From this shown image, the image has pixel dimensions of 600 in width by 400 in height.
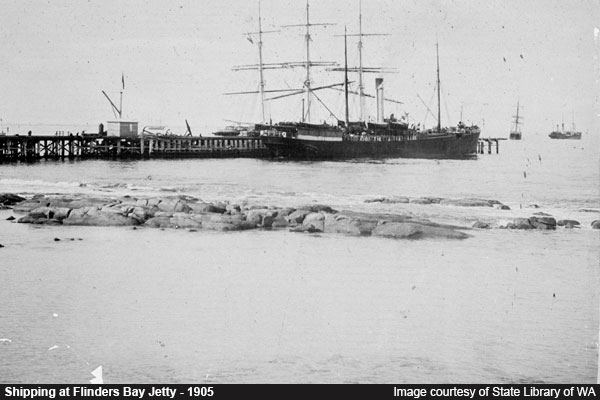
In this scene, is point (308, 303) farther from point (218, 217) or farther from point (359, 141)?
point (359, 141)

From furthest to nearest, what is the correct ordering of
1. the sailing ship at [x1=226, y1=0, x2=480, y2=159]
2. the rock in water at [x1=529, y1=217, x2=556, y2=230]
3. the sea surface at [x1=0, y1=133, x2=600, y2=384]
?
1. the sailing ship at [x1=226, y1=0, x2=480, y2=159]
2. the rock in water at [x1=529, y1=217, x2=556, y2=230]
3. the sea surface at [x1=0, y1=133, x2=600, y2=384]

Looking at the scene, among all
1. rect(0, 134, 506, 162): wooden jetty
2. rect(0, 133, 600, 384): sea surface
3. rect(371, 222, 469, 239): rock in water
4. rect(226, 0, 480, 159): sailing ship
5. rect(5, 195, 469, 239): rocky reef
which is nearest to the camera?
Result: rect(0, 133, 600, 384): sea surface

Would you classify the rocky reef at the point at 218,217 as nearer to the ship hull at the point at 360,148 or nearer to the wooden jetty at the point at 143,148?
the wooden jetty at the point at 143,148

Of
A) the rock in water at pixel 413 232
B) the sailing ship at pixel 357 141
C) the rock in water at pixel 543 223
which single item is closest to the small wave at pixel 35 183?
the rock in water at pixel 413 232

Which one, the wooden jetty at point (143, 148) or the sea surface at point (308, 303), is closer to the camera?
the sea surface at point (308, 303)

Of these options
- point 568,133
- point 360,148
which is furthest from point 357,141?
point 568,133
